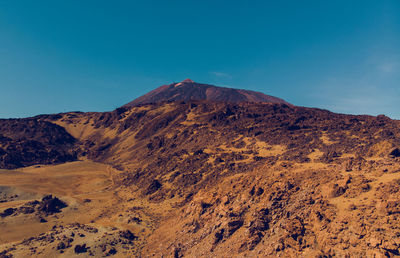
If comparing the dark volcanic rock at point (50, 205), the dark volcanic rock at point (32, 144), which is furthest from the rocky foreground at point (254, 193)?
the dark volcanic rock at point (32, 144)

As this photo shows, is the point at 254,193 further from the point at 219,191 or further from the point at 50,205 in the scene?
the point at 50,205

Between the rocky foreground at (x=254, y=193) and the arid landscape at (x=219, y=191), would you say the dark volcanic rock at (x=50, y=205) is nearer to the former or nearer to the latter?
the arid landscape at (x=219, y=191)

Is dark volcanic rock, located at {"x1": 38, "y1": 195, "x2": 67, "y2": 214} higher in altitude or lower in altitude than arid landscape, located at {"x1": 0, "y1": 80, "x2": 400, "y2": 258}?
lower

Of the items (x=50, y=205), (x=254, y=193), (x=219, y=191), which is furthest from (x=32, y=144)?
(x=254, y=193)

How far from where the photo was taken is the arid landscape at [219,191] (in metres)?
19.6

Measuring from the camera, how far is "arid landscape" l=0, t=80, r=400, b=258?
1959 cm

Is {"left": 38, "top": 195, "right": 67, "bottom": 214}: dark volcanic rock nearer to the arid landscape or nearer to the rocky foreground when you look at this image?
the arid landscape

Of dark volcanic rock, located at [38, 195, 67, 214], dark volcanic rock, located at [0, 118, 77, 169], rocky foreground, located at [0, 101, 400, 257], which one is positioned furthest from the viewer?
dark volcanic rock, located at [0, 118, 77, 169]

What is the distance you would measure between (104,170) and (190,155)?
33439mm

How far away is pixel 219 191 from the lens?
1287 inches

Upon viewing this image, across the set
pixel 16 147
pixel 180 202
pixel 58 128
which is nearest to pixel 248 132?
pixel 180 202

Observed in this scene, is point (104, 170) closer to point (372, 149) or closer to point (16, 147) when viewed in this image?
point (16, 147)

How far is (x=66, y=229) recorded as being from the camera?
34562 mm

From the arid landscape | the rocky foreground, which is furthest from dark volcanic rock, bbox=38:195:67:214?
the rocky foreground
